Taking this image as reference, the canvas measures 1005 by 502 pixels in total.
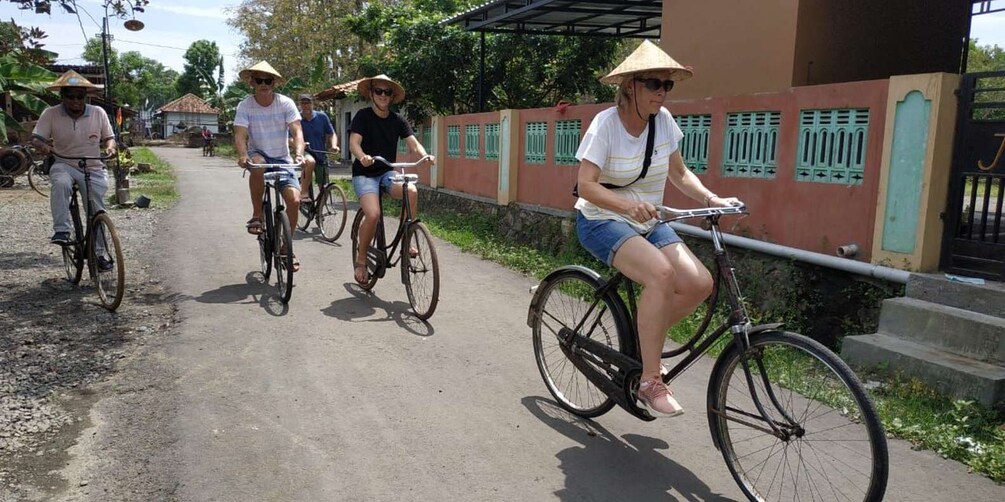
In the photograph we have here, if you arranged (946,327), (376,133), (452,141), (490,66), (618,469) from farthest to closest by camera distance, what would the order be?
(490,66), (452,141), (376,133), (946,327), (618,469)

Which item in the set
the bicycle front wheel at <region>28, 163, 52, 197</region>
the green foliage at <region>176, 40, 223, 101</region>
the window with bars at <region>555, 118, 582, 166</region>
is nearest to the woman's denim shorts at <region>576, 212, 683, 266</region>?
the window with bars at <region>555, 118, 582, 166</region>

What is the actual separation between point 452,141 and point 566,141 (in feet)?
15.4

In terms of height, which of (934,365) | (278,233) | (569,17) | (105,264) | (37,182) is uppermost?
(569,17)

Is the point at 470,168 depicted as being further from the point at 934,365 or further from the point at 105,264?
the point at 934,365

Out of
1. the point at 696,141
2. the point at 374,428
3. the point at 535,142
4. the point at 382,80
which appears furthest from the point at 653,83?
the point at 535,142

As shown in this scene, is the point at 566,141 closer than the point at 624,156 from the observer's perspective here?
No

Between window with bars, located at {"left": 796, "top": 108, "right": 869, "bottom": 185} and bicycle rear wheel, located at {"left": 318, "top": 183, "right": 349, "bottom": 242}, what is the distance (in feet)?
18.6

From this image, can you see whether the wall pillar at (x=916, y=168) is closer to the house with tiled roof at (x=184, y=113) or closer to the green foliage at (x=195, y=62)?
the house with tiled roof at (x=184, y=113)

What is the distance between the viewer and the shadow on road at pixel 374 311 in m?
5.89

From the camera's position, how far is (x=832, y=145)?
5934mm

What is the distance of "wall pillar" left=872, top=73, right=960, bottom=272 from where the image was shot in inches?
200

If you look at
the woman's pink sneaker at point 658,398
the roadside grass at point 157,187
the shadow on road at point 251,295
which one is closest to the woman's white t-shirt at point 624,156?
the woman's pink sneaker at point 658,398

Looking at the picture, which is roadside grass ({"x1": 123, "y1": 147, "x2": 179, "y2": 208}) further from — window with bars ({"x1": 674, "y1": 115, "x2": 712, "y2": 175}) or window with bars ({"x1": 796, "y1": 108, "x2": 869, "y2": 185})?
window with bars ({"x1": 796, "y1": 108, "x2": 869, "y2": 185})

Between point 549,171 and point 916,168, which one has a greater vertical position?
point 916,168
